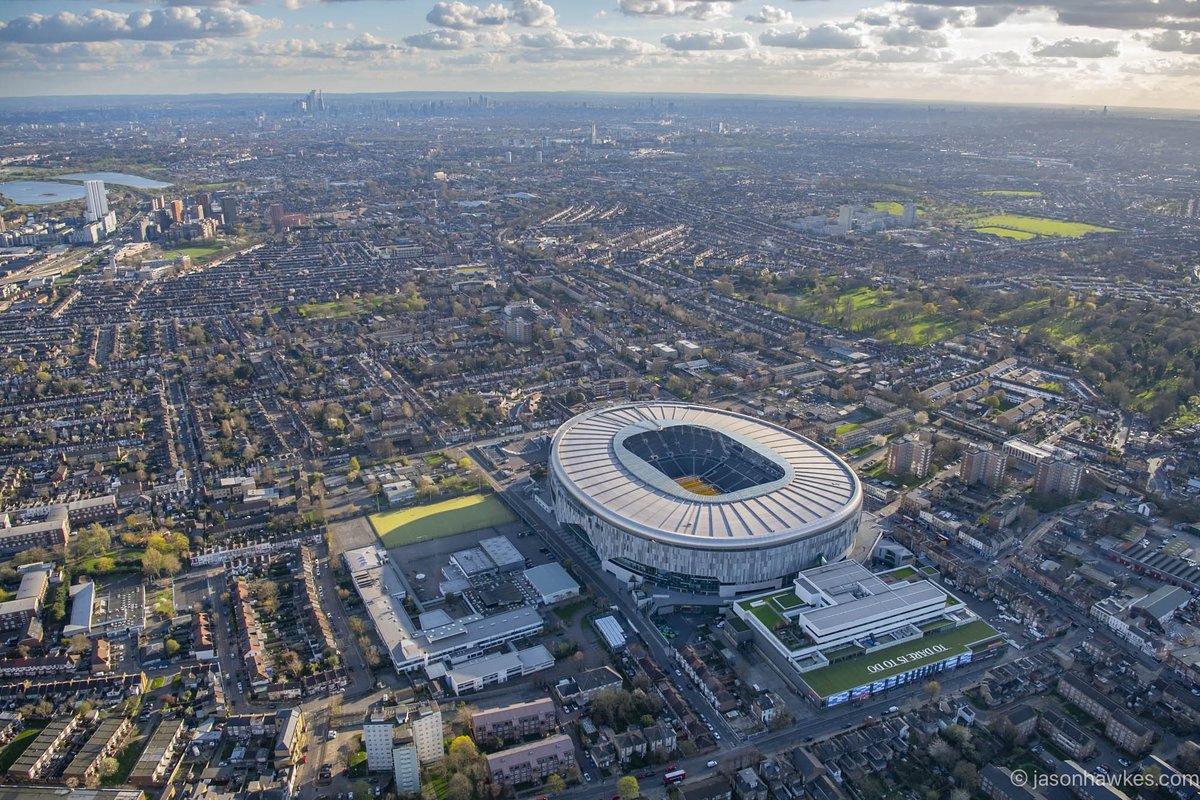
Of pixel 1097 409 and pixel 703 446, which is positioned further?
pixel 1097 409

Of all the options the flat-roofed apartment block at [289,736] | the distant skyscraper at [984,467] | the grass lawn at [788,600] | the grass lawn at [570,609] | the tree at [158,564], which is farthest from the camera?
the distant skyscraper at [984,467]

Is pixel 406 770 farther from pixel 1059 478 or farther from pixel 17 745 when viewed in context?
pixel 1059 478

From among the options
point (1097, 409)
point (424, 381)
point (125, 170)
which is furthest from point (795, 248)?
point (125, 170)

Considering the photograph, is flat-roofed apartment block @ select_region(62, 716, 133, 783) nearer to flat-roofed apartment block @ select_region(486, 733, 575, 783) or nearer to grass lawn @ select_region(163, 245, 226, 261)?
flat-roofed apartment block @ select_region(486, 733, 575, 783)

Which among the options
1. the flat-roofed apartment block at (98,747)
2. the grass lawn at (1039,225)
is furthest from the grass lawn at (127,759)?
the grass lawn at (1039,225)

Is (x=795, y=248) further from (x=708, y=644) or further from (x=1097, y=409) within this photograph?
(x=708, y=644)

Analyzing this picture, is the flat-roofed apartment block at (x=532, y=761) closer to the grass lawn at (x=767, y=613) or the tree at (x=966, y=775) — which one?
the grass lawn at (x=767, y=613)
